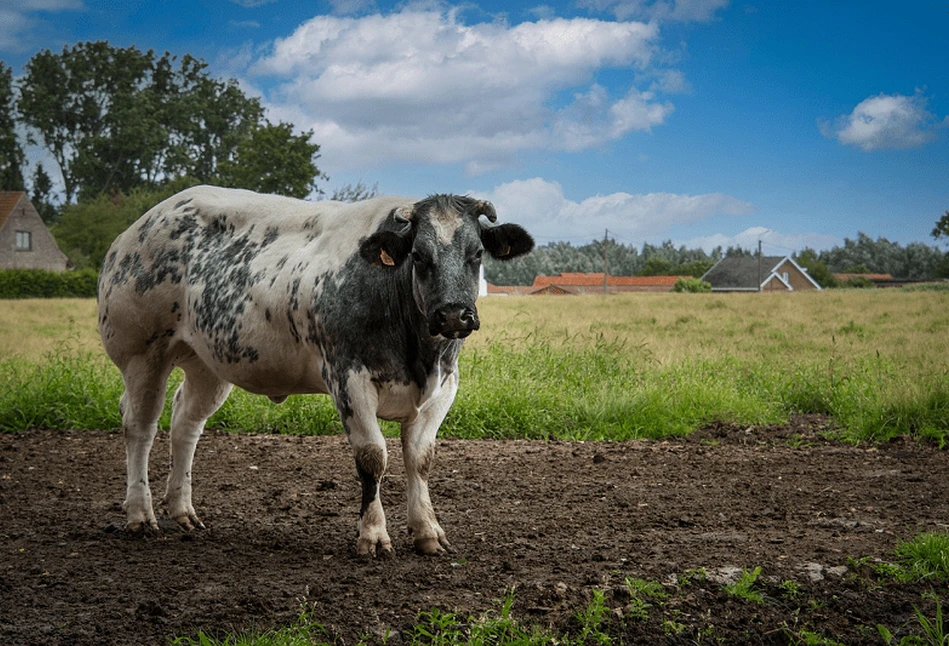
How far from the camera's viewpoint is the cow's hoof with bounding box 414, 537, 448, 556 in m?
4.89

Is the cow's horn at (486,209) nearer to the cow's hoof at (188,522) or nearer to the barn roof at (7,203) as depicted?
the cow's hoof at (188,522)

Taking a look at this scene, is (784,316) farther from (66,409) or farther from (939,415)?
(66,409)

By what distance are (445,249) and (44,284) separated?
36213 millimetres

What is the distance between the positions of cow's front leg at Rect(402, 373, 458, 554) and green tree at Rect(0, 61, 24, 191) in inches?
1942

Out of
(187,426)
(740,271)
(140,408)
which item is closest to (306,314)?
(187,426)

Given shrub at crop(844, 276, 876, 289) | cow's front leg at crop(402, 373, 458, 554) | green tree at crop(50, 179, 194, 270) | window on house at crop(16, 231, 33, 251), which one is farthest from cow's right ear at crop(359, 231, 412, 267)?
shrub at crop(844, 276, 876, 289)

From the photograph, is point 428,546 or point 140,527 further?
point 140,527

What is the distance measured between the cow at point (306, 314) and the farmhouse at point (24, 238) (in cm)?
4079

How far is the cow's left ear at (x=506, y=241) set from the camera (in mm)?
4766

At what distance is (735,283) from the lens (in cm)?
6938

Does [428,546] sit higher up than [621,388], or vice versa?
[621,388]

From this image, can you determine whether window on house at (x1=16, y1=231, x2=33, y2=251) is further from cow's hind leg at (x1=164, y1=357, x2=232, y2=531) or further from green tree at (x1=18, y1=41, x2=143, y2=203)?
cow's hind leg at (x1=164, y1=357, x2=232, y2=531)

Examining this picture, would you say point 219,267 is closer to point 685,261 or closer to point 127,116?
point 127,116

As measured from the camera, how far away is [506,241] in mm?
4820
